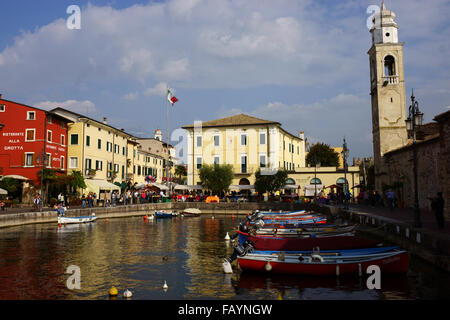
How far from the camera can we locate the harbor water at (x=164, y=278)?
37.4 ft

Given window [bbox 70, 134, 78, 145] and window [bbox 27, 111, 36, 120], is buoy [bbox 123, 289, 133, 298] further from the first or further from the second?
window [bbox 70, 134, 78, 145]

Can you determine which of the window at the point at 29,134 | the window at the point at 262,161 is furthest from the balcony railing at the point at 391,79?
the window at the point at 29,134

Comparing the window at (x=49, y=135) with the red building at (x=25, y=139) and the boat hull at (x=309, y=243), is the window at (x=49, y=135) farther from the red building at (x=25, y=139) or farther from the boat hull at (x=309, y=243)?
the boat hull at (x=309, y=243)

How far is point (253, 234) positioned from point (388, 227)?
7109 mm

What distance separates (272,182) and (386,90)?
71.3 feet

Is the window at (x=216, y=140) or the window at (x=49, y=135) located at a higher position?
the window at (x=216, y=140)

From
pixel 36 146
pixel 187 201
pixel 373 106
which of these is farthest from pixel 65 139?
pixel 373 106

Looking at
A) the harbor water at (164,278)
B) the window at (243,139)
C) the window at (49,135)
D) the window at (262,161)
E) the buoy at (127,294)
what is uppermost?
the window at (243,139)

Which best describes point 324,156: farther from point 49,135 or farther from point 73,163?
point 49,135

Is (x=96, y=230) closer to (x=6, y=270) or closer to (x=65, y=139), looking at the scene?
(x=6, y=270)

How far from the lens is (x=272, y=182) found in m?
55.4

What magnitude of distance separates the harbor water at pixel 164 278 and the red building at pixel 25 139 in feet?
75.1

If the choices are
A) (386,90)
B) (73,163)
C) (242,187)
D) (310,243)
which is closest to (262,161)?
(242,187)

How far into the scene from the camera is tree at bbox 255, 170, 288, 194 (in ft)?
181
